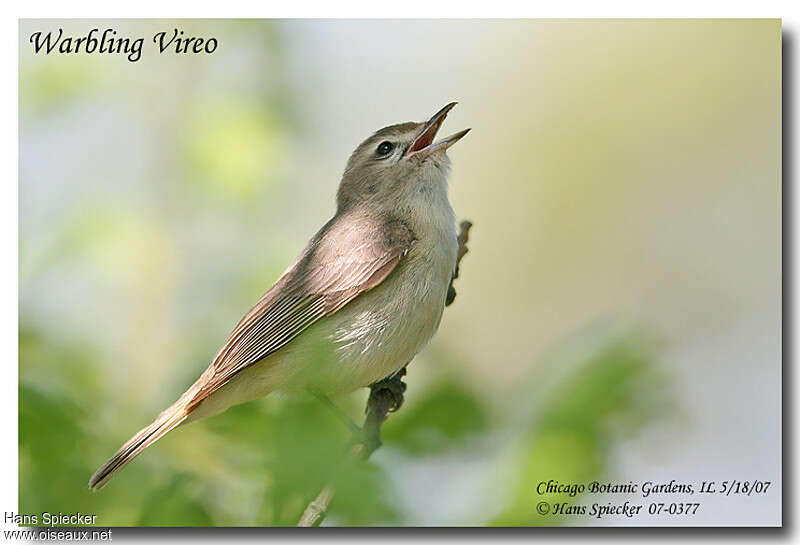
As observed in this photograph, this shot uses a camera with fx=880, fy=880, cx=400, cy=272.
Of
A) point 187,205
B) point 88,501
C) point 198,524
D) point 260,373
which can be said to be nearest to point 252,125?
point 187,205

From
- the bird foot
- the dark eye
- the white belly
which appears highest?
the dark eye

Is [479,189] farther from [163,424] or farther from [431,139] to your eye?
[163,424]

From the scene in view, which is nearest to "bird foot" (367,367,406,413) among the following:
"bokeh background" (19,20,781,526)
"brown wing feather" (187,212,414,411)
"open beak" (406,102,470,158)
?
"bokeh background" (19,20,781,526)

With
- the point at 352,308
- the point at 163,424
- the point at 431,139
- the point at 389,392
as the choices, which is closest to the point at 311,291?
the point at 352,308

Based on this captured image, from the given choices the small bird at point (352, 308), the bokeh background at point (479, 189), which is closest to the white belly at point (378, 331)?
the small bird at point (352, 308)

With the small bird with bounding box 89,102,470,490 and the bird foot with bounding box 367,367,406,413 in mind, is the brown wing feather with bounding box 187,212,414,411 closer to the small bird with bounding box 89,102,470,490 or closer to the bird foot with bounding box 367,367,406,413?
the small bird with bounding box 89,102,470,490

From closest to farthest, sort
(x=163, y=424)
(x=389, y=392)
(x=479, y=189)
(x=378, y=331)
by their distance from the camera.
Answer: (x=163, y=424)
(x=378, y=331)
(x=389, y=392)
(x=479, y=189)
